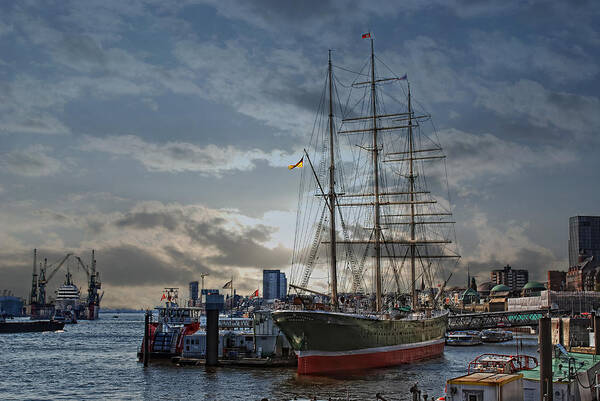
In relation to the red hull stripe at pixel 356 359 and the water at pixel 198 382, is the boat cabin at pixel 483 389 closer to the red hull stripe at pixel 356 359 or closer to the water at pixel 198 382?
the water at pixel 198 382

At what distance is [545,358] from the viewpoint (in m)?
34.2

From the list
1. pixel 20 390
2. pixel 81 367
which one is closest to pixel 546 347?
pixel 20 390

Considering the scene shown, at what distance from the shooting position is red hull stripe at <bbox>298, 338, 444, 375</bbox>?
7075 cm

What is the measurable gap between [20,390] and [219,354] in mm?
25117

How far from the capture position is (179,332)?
92375 millimetres

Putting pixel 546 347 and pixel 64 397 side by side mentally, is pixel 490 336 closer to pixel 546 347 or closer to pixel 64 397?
pixel 64 397

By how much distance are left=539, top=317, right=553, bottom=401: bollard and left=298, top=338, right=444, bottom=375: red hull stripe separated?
3820 centimetres

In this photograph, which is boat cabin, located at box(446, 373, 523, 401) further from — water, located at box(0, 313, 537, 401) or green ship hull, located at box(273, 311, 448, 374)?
green ship hull, located at box(273, 311, 448, 374)

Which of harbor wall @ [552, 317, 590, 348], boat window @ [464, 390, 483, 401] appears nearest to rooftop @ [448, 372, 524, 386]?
boat window @ [464, 390, 483, 401]

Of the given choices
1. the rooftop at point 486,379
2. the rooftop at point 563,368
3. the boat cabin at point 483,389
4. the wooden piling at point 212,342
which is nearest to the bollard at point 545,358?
the rooftop at point 486,379

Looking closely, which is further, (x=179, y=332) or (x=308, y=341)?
(x=179, y=332)

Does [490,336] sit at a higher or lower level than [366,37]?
lower

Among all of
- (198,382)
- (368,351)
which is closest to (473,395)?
(198,382)

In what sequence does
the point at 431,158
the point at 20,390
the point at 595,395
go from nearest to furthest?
1. the point at 595,395
2. the point at 20,390
3. the point at 431,158
